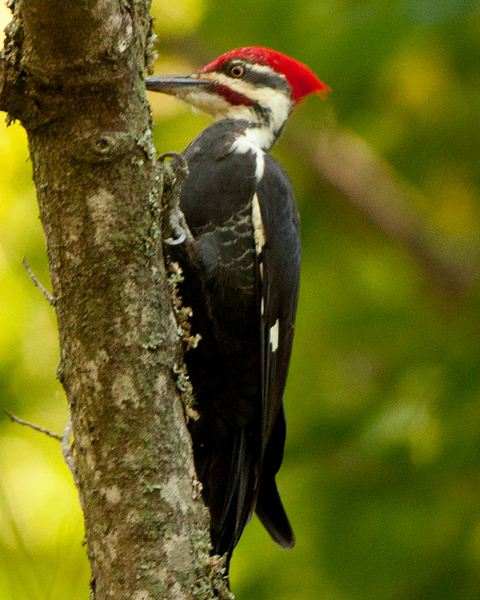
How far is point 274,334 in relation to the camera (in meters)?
3.79

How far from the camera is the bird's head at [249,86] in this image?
14.2 ft

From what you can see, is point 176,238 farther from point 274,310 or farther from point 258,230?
point 274,310

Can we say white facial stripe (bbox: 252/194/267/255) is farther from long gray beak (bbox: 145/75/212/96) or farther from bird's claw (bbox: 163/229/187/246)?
long gray beak (bbox: 145/75/212/96)

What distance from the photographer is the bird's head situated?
14.2 ft

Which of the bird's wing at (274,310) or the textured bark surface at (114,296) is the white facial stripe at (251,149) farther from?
the textured bark surface at (114,296)

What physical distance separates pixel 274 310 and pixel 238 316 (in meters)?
0.12

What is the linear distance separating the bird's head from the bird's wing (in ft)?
1.74

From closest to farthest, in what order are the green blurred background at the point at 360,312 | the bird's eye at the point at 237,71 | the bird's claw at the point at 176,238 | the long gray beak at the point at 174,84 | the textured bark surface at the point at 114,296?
1. the textured bark surface at the point at 114,296
2. the bird's claw at the point at 176,238
3. the green blurred background at the point at 360,312
4. the long gray beak at the point at 174,84
5. the bird's eye at the point at 237,71

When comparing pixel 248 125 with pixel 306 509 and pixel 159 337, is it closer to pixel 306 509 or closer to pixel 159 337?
pixel 306 509

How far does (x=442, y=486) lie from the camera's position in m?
4.22

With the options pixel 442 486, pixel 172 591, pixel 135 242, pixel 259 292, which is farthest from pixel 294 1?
pixel 172 591

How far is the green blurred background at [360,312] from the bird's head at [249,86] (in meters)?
0.28

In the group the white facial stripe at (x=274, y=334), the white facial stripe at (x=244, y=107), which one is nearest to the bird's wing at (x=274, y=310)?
the white facial stripe at (x=274, y=334)

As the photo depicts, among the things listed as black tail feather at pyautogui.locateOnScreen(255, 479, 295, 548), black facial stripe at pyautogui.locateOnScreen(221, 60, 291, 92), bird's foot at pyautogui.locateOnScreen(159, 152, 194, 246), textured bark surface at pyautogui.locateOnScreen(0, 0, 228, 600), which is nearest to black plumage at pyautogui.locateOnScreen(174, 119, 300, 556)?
black tail feather at pyautogui.locateOnScreen(255, 479, 295, 548)
